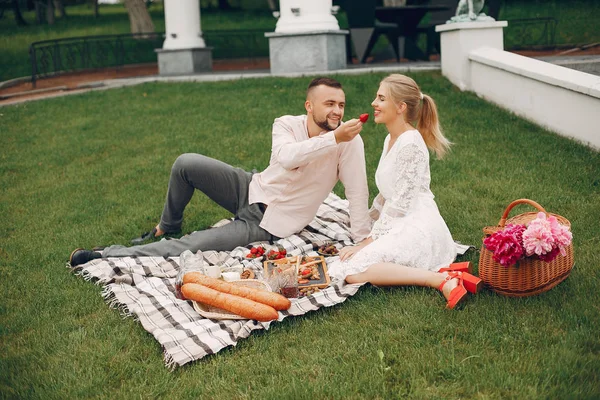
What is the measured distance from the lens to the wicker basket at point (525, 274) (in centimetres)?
376

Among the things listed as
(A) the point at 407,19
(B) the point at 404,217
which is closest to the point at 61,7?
(A) the point at 407,19

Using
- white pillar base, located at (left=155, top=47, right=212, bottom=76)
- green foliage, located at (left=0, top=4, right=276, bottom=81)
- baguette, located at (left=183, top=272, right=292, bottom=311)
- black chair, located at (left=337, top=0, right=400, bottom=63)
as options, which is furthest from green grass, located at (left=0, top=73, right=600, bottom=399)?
green foliage, located at (left=0, top=4, right=276, bottom=81)

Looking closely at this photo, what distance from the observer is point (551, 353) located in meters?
3.19

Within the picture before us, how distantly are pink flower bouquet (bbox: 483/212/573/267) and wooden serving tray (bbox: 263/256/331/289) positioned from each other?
46.2 inches

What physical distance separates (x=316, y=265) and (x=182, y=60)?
11.5 meters

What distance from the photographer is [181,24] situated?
15141 millimetres

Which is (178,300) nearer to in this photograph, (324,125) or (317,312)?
(317,312)

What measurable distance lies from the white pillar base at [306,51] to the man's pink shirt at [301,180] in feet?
24.0

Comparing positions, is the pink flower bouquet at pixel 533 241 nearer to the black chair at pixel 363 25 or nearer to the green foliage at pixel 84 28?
the black chair at pixel 363 25

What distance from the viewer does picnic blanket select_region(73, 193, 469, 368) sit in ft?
12.0

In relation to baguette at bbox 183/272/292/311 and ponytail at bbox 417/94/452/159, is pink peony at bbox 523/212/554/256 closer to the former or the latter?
ponytail at bbox 417/94/452/159

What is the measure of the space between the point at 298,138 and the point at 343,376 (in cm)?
233

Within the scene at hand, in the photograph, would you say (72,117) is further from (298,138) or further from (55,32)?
(55,32)

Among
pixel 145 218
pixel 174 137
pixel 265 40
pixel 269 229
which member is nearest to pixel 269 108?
pixel 174 137
